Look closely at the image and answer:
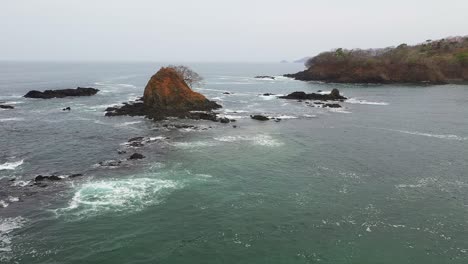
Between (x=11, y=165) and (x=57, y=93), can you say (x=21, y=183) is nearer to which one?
(x=11, y=165)

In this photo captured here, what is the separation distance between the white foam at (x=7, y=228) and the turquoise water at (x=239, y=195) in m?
0.13

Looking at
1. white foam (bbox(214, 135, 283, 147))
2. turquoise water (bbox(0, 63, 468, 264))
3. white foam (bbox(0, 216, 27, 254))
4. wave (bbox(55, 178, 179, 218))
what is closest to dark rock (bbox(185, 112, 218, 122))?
turquoise water (bbox(0, 63, 468, 264))

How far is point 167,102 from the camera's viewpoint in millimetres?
78188

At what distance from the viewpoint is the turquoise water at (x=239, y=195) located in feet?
84.9

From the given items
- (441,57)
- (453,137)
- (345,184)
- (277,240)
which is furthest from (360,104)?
(441,57)

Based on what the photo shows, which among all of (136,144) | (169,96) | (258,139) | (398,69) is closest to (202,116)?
(169,96)

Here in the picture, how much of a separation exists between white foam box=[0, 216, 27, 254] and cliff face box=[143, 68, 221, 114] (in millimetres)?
47171

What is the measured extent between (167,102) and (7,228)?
170 feet

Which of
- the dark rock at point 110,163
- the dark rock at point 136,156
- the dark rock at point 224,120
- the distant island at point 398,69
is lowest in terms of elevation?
the dark rock at point 110,163

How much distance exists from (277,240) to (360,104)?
2809 inches

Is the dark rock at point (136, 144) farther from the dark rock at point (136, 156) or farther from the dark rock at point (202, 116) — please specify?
the dark rock at point (202, 116)

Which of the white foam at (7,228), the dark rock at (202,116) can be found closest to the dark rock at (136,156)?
the white foam at (7,228)

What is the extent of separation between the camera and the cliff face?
7744 centimetres

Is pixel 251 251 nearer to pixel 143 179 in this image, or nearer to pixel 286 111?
pixel 143 179
